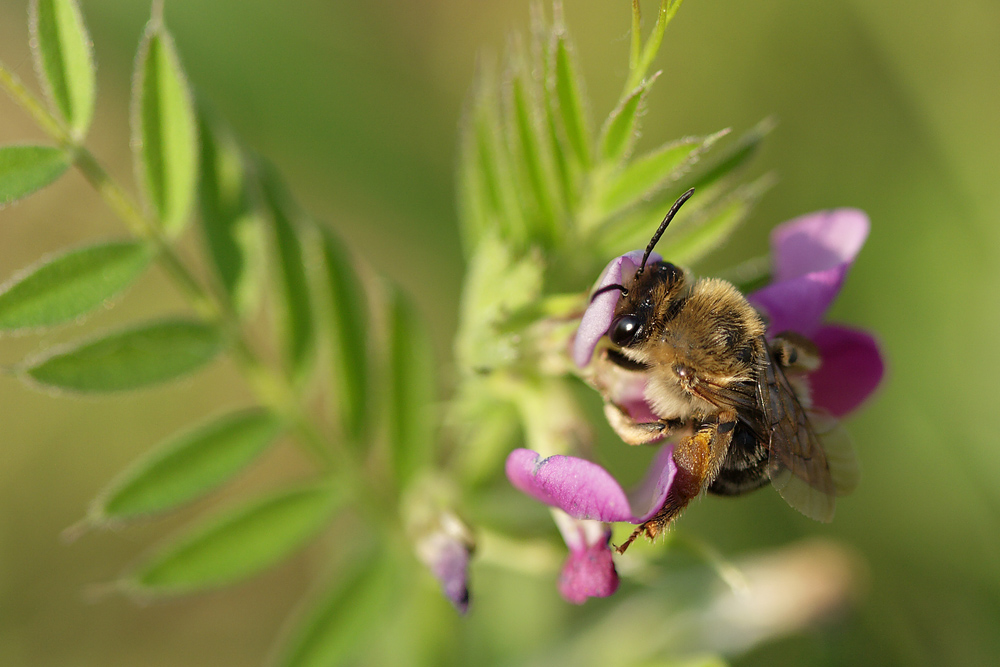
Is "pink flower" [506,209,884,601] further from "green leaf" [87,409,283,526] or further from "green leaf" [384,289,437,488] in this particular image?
"green leaf" [87,409,283,526]

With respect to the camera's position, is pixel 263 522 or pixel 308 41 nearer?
pixel 263 522

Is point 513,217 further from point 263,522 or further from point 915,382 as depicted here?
point 915,382

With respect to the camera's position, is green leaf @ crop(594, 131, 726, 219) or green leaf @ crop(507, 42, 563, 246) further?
green leaf @ crop(507, 42, 563, 246)

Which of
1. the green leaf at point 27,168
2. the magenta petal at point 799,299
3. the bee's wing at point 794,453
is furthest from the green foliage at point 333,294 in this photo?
the bee's wing at point 794,453

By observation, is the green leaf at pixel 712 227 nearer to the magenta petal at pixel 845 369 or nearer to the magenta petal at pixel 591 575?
the magenta petal at pixel 845 369

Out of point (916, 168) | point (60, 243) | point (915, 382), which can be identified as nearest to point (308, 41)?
point (60, 243)

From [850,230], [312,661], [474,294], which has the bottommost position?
[312,661]

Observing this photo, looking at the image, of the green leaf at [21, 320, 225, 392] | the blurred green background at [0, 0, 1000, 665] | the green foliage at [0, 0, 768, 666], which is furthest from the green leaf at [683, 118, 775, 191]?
the blurred green background at [0, 0, 1000, 665]

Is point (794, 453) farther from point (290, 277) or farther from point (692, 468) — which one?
point (290, 277)
